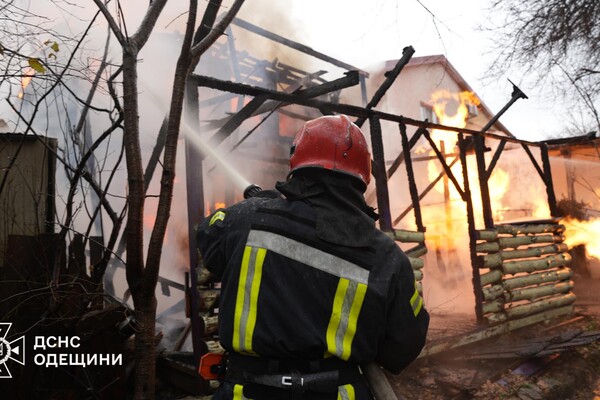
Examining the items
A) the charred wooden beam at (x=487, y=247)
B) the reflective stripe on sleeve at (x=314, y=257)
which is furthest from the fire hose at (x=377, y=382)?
the charred wooden beam at (x=487, y=247)

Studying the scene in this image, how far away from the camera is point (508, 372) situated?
6078 millimetres

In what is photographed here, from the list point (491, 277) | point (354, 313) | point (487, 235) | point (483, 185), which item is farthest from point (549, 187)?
point (354, 313)

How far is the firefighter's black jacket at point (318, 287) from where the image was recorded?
1.91 metres

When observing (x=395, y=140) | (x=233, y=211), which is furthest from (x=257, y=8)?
(x=233, y=211)

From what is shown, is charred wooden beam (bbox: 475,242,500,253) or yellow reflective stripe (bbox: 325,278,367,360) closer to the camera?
yellow reflective stripe (bbox: 325,278,367,360)

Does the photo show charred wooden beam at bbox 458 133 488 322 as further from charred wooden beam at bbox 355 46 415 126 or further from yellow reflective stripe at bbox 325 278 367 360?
yellow reflective stripe at bbox 325 278 367 360

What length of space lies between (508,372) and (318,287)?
5602mm

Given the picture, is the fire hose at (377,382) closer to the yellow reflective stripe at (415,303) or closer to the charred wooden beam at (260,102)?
the yellow reflective stripe at (415,303)

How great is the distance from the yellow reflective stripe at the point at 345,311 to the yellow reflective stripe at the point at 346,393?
0.18m

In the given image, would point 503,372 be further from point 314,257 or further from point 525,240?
point 314,257

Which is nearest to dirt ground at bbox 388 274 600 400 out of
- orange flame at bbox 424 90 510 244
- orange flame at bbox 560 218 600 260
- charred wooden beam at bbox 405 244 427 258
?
charred wooden beam at bbox 405 244 427 258

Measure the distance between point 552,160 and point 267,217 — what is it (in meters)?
16.2

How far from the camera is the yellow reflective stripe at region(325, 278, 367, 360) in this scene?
6.31ft

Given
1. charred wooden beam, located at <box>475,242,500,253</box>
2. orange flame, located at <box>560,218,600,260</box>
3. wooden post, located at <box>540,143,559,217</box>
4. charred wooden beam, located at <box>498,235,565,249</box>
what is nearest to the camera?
charred wooden beam, located at <box>475,242,500,253</box>
